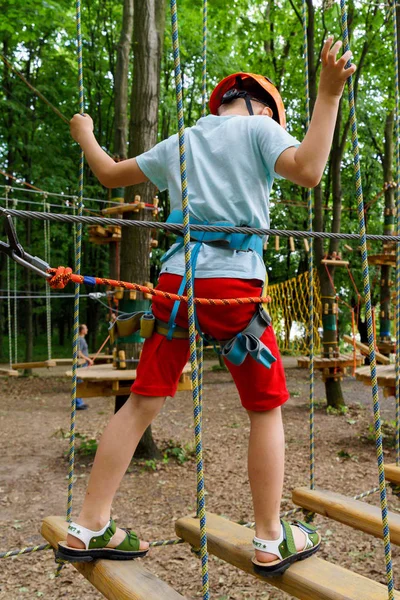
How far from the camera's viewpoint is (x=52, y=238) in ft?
46.5

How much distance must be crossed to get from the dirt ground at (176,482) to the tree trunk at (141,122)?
784 mm

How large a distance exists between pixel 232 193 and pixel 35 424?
18.9 ft

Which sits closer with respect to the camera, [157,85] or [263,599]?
Result: [263,599]

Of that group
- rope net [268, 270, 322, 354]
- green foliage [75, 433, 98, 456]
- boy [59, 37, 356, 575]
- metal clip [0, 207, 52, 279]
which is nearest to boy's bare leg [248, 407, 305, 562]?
boy [59, 37, 356, 575]

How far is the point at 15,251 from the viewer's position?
123cm

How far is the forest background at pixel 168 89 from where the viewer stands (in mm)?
8000

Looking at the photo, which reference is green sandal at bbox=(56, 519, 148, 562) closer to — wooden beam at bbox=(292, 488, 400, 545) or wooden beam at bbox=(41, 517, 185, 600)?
wooden beam at bbox=(41, 517, 185, 600)

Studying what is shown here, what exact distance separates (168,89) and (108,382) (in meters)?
11.5

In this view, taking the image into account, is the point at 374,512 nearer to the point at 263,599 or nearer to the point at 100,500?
the point at 100,500

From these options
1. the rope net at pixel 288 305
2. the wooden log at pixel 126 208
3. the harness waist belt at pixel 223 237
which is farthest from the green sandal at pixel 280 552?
the rope net at pixel 288 305

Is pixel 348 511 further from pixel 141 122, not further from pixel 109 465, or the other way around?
pixel 141 122

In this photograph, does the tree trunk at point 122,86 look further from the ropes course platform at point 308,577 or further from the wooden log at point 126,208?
the ropes course platform at point 308,577

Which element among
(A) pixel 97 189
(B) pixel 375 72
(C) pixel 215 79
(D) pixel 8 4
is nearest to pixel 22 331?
(A) pixel 97 189

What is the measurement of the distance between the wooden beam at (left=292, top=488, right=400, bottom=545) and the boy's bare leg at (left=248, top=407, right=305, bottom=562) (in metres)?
0.54
